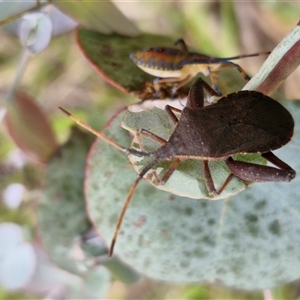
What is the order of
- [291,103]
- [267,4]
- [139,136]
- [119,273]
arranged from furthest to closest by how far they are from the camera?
[267,4] → [119,273] → [291,103] → [139,136]

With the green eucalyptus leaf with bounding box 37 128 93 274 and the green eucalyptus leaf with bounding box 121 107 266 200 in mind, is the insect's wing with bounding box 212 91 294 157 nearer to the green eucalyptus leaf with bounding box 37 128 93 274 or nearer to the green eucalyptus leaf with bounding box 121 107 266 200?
the green eucalyptus leaf with bounding box 121 107 266 200

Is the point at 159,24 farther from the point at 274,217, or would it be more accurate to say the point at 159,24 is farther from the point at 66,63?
the point at 274,217

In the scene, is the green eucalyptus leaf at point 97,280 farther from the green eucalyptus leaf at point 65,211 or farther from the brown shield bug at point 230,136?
the brown shield bug at point 230,136

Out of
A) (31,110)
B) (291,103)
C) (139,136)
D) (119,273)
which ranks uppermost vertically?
(291,103)

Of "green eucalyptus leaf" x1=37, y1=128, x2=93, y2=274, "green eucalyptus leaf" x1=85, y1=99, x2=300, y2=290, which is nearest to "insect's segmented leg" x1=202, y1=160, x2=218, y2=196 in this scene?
"green eucalyptus leaf" x1=85, y1=99, x2=300, y2=290

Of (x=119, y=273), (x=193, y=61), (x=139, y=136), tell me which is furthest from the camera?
(x=119, y=273)

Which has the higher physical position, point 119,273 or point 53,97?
point 119,273

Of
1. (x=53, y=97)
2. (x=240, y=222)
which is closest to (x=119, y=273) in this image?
(x=240, y=222)

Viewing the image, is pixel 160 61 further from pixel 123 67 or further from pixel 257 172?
pixel 257 172
